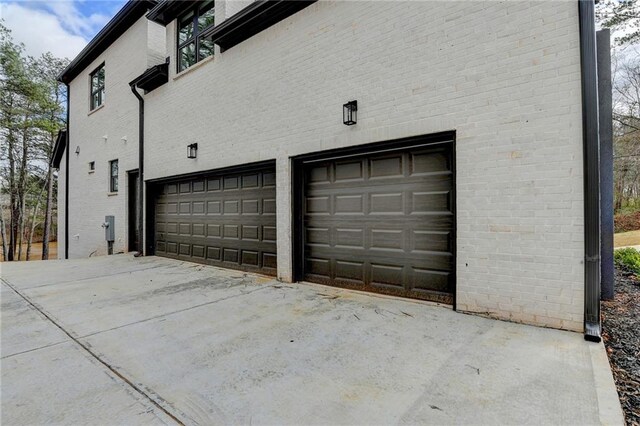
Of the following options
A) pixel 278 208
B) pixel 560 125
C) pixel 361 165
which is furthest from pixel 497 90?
pixel 278 208

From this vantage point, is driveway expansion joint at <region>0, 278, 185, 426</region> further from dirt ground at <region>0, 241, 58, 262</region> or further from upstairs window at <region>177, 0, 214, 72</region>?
dirt ground at <region>0, 241, 58, 262</region>

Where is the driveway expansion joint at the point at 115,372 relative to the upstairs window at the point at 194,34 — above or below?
below

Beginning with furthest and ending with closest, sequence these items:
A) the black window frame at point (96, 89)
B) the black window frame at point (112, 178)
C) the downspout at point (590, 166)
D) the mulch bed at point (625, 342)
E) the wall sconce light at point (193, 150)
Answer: the black window frame at point (96, 89) < the black window frame at point (112, 178) < the wall sconce light at point (193, 150) < the downspout at point (590, 166) < the mulch bed at point (625, 342)

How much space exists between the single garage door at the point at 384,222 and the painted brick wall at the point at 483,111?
1.04 ft

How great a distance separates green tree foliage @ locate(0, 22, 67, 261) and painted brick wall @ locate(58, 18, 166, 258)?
5436 mm

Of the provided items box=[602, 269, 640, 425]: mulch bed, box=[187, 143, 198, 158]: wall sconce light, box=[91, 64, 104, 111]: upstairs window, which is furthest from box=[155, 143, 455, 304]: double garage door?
box=[91, 64, 104, 111]: upstairs window

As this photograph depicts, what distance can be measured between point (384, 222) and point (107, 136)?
946cm

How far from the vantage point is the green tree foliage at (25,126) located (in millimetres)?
14320

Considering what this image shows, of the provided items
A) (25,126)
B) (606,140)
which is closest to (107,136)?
Result: (25,126)

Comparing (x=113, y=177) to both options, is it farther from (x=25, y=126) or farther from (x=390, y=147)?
(x=25, y=126)

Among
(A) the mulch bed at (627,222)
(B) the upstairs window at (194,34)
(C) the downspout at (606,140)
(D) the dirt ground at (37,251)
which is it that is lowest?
(D) the dirt ground at (37,251)

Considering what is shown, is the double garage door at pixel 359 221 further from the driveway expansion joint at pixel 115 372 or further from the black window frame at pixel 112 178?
the black window frame at pixel 112 178

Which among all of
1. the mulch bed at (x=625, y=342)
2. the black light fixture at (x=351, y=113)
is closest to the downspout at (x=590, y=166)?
the mulch bed at (x=625, y=342)

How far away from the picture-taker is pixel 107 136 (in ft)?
31.1
